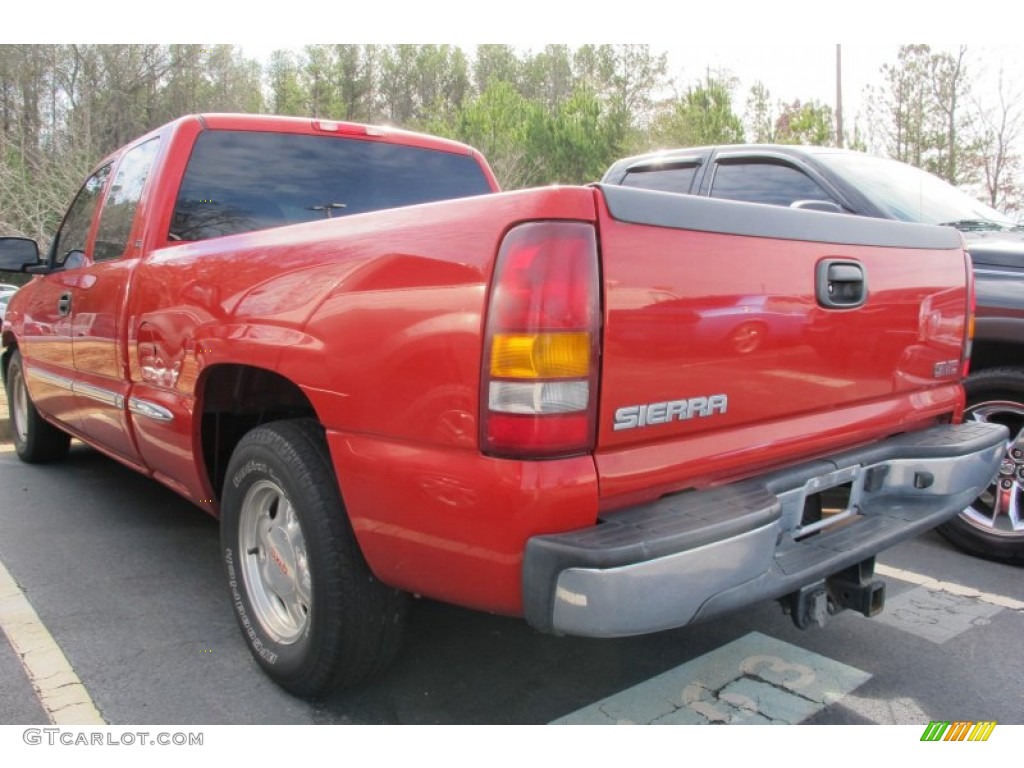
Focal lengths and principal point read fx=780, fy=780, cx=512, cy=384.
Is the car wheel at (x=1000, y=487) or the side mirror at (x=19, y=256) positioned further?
the side mirror at (x=19, y=256)

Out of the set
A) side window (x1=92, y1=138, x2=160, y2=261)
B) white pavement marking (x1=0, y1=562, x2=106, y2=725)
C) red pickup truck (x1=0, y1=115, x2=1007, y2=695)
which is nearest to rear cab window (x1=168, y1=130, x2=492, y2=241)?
red pickup truck (x1=0, y1=115, x2=1007, y2=695)

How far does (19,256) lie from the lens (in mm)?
4512

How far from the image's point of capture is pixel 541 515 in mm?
1721

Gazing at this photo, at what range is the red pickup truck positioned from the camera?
68.6 inches

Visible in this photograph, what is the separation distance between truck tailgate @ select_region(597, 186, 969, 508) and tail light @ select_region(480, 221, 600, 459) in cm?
7

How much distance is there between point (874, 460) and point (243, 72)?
32566 mm

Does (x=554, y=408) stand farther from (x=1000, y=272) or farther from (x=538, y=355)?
(x=1000, y=272)

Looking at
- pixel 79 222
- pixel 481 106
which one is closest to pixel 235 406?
pixel 79 222

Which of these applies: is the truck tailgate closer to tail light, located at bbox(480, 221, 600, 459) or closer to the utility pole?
tail light, located at bbox(480, 221, 600, 459)

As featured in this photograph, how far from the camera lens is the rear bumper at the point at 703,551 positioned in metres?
1.69

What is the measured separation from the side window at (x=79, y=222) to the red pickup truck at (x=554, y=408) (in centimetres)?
121

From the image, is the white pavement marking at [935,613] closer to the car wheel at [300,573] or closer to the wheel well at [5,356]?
the car wheel at [300,573]

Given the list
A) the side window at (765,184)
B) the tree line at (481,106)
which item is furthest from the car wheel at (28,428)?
the tree line at (481,106)

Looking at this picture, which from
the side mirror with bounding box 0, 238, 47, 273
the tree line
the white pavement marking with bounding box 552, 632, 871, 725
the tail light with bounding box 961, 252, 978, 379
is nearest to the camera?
the white pavement marking with bounding box 552, 632, 871, 725
